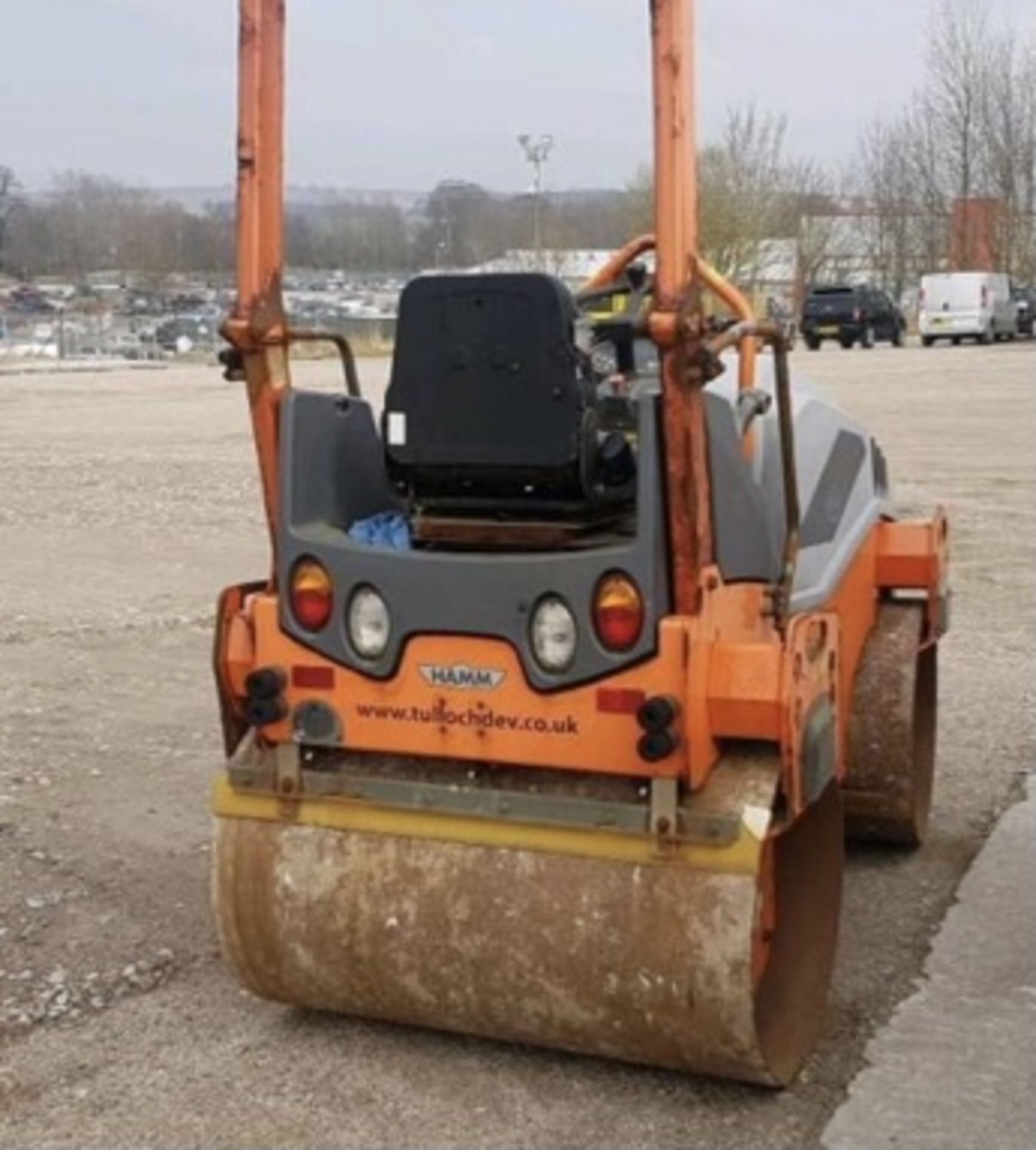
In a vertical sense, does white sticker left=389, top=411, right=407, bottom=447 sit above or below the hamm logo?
above

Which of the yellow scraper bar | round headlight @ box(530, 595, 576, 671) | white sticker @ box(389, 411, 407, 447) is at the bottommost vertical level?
the yellow scraper bar

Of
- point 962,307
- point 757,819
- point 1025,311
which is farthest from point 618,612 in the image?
point 1025,311

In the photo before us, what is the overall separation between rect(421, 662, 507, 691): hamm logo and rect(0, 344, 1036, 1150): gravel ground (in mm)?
846

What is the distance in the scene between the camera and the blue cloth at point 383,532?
157 inches

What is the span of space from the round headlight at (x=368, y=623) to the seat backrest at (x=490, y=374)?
0.33 meters

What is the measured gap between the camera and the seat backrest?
3.70 meters

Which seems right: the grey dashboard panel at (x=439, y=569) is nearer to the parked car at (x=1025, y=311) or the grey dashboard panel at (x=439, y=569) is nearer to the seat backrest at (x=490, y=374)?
the seat backrest at (x=490, y=374)

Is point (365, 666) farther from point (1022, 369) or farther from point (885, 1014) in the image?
point (1022, 369)

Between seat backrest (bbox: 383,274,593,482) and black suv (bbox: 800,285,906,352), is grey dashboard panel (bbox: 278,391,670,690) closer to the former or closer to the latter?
seat backrest (bbox: 383,274,593,482)

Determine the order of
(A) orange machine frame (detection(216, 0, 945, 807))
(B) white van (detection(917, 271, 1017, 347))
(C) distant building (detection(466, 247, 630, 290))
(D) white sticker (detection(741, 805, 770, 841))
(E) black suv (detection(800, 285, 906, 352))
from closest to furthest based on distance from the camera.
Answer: (A) orange machine frame (detection(216, 0, 945, 807)), (D) white sticker (detection(741, 805, 770, 841)), (C) distant building (detection(466, 247, 630, 290)), (E) black suv (detection(800, 285, 906, 352)), (B) white van (detection(917, 271, 1017, 347))

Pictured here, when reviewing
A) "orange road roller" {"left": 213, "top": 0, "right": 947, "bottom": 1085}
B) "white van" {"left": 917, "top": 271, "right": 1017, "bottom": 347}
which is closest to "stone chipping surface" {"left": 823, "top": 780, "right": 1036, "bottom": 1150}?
"orange road roller" {"left": 213, "top": 0, "right": 947, "bottom": 1085}

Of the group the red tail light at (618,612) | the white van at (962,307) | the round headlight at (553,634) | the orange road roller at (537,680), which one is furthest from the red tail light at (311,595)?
the white van at (962,307)

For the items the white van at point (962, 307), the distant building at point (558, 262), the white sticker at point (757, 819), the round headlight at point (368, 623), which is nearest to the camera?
the white sticker at point (757, 819)

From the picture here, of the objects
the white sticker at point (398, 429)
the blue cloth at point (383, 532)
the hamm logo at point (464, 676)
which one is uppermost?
the white sticker at point (398, 429)
